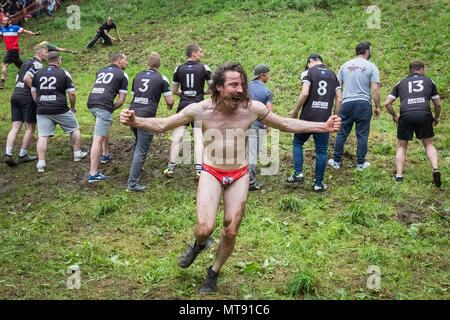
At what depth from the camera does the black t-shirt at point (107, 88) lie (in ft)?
27.4

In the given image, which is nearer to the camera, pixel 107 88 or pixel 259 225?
pixel 259 225

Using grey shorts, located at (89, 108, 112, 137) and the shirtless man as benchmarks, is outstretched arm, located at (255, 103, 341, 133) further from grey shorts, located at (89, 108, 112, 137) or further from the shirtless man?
grey shorts, located at (89, 108, 112, 137)

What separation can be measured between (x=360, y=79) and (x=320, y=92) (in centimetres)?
125

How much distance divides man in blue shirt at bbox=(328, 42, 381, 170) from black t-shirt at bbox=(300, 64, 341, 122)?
0.86 metres

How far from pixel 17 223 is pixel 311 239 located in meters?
4.42

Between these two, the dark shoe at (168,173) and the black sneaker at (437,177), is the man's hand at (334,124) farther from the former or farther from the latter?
the dark shoe at (168,173)

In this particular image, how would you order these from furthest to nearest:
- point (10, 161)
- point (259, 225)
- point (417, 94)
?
point (10, 161), point (417, 94), point (259, 225)

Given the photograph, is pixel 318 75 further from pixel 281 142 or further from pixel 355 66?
pixel 281 142

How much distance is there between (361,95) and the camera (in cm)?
852

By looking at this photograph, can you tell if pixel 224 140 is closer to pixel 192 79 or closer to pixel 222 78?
pixel 222 78

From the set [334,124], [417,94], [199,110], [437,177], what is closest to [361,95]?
[417,94]

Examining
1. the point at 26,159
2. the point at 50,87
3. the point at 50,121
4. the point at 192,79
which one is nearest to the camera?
the point at 192,79

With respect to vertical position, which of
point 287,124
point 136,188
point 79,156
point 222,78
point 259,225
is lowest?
point 259,225

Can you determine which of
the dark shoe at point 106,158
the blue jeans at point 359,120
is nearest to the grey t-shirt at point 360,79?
the blue jeans at point 359,120
